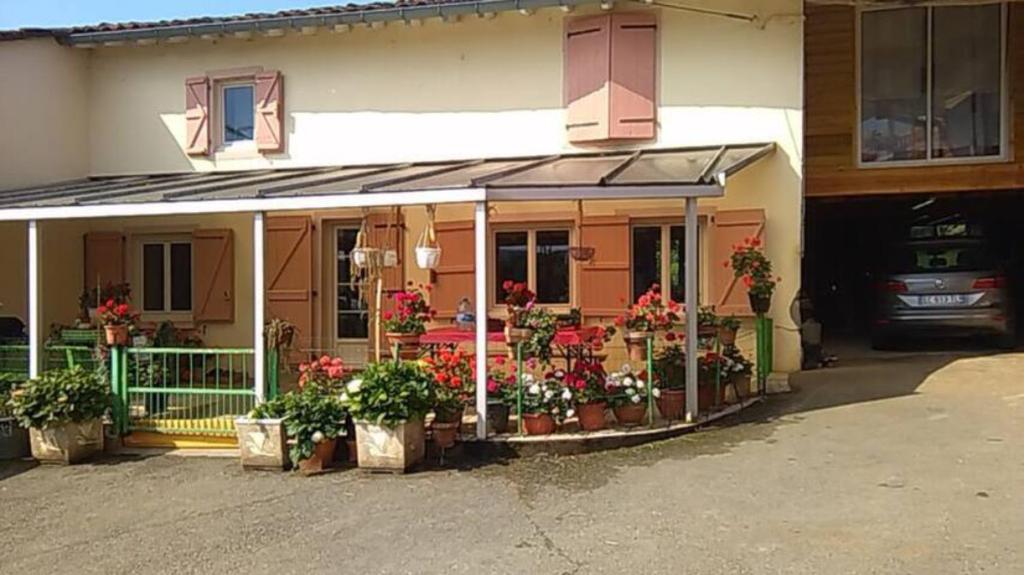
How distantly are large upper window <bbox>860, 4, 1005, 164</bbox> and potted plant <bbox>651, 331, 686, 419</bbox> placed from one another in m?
4.53

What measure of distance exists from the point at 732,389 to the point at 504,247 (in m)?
3.62

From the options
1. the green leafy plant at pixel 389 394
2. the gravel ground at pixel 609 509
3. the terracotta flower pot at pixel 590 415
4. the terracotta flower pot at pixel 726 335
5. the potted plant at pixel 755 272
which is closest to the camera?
the gravel ground at pixel 609 509

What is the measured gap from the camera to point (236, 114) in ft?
42.5

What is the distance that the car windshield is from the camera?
11.4 m

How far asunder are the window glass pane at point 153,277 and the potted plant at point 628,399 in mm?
7668

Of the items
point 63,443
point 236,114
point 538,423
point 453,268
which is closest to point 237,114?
point 236,114

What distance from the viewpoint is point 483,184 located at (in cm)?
809

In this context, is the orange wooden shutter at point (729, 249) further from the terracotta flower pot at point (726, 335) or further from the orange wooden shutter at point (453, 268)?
the orange wooden shutter at point (453, 268)

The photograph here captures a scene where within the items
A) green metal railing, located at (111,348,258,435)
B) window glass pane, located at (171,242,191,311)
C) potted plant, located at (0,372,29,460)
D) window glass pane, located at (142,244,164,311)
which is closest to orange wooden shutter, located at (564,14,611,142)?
green metal railing, located at (111,348,258,435)

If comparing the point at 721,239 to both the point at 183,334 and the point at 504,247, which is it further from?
the point at 183,334

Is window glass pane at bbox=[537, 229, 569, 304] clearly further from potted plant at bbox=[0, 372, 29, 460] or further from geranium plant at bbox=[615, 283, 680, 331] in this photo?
potted plant at bbox=[0, 372, 29, 460]

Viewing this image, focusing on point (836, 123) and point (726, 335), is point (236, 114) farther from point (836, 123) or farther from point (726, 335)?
point (836, 123)

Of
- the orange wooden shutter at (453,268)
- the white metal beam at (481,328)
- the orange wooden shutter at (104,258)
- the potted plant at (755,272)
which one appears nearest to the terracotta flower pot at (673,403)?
the white metal beam at (481,328)

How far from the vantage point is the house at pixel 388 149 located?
1080 cm
